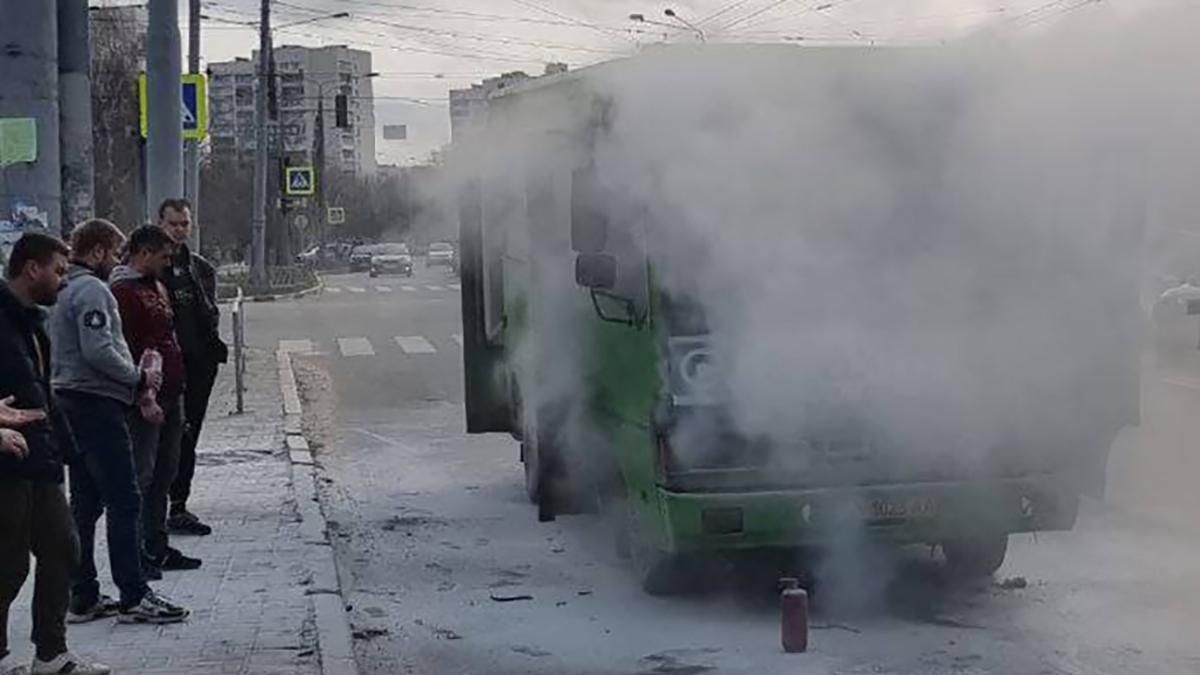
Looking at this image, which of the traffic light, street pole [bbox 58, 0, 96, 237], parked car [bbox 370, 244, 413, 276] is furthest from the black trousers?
parked car [bbox 370, 244, 413, 276]

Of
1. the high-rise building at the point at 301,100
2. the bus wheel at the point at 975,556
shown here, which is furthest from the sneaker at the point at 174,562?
the high-rise building at the point at 301,100

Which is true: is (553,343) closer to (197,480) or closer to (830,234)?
(830,234)

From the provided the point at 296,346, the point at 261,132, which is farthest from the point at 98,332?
the point at 261,132

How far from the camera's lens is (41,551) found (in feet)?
21.8

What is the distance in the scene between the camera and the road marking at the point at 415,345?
1080 inches

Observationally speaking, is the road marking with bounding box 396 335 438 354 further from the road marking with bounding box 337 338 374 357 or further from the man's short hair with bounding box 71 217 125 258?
the man's short hair with bounding box 71 217 125 258

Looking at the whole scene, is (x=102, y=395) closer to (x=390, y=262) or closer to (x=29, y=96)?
(x=29, y=96)

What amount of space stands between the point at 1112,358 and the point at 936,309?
942 mm

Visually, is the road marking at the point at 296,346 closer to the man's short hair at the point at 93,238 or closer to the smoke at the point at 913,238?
the man's short hair at the point at 93,238

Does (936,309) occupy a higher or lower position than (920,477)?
higher

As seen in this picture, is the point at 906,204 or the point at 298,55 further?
the point at 298,55

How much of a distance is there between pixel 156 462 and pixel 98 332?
1.48 metres

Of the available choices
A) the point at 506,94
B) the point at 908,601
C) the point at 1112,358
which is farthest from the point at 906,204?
the point at 506,94

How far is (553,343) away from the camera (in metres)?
10.6
